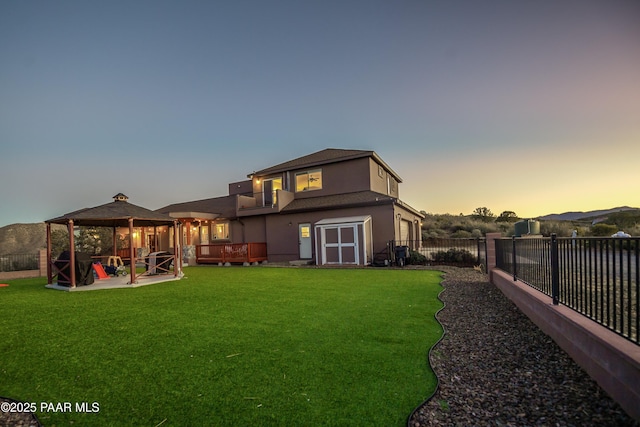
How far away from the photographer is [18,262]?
16859 millimetres

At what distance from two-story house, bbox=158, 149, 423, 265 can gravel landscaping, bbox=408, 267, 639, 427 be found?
10824 mm

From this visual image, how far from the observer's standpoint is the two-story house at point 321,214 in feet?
53.3

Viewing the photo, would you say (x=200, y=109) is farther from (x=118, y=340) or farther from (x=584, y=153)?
(x=584, y=153)

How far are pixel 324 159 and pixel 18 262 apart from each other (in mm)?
18944

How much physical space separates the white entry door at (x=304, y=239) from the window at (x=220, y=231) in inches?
264

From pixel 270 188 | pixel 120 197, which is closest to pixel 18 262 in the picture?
pixel 120 197

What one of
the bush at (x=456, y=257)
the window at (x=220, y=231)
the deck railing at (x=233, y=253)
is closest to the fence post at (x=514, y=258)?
the bush at (x=456, y=257)

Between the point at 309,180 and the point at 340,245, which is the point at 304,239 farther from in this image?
the point at 309,180

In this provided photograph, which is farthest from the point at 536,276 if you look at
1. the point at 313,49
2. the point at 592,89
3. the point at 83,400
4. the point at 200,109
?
the point at 200,109

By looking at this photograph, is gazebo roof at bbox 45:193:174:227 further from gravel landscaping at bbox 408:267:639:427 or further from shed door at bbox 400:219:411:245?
shed door at bbox 400:219:411:245

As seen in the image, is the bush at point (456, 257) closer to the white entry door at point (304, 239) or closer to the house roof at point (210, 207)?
the white entry door at point (304, 239)

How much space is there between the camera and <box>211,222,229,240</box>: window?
22.2 m

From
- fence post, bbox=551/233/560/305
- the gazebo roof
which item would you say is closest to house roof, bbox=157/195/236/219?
the gazebo roof

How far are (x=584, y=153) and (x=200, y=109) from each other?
64.4ft
